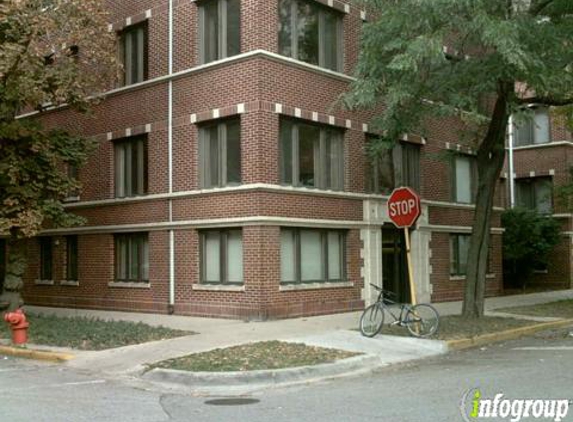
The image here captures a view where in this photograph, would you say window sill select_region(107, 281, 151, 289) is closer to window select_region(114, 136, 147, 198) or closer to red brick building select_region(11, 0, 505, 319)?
red brick building select_region(11, 0, 505, 319)

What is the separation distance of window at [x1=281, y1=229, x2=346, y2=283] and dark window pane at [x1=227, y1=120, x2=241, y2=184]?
185 cm

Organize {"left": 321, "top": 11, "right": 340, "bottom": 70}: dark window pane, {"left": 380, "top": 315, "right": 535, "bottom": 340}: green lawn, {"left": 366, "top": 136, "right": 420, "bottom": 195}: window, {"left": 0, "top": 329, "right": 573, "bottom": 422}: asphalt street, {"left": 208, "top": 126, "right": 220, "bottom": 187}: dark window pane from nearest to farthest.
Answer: {"left": 0, "top": 329, "right": 573, "bottom": 422}: asphalt street
{"left": 380, "top": 315, "right": 535, "bottom": 340}: green lawn
{"left": 208, "top": 126, "right": 220, "bottom": 187}: dark window pane
{"left": 321, "top": 11, "right": 340, "bottom": 70}: dark window pane
{"left": 366, "top": 136, "right": 420, "bottom": 195}: window

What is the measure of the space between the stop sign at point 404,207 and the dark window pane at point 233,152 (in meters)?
4.90

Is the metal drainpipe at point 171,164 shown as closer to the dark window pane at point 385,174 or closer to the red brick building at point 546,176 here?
the dark window pane at point 385,174

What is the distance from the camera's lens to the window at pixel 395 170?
69.3 feet

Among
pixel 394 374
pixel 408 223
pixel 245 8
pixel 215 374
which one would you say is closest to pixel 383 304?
pixel 408 223

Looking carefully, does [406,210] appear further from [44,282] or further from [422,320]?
[44,282]

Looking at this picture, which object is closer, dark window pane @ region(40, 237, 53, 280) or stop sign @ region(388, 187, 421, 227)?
stop sign @ region(388, 187, 421, 227)

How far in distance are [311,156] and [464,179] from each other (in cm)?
848

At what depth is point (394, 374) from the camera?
1092 centimetres

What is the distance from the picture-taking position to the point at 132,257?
2128 centimetres

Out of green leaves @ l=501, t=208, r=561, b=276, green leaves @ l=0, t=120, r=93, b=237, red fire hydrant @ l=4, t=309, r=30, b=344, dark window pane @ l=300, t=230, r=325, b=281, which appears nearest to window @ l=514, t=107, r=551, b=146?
green leaves @ l=501, t=208, r=561, b=276

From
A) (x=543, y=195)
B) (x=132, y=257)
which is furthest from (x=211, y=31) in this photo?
(x=543, y=195)

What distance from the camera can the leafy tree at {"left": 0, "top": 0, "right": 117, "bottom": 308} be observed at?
50.9 ft
